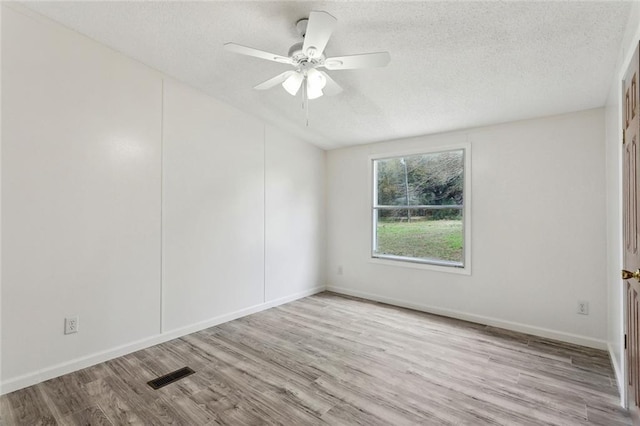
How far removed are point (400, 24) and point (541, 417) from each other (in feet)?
9.05

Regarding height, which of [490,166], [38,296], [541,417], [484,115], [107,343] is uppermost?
[484,115]

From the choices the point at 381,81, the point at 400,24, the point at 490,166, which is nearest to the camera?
the point at 400,24

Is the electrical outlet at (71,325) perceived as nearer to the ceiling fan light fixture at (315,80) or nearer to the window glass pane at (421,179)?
the ceiling fan light fixture at (315,80)

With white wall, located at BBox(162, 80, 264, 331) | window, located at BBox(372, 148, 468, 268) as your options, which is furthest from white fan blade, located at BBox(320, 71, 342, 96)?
window, located at BBox(372, 148, 468, 268)

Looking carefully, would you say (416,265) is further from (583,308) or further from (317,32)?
(317,32)

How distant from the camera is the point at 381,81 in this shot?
280 cm

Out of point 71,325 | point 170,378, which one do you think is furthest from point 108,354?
point 170,378

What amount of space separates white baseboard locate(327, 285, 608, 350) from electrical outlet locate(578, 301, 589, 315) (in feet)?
0.77

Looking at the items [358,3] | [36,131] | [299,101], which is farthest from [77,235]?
[358,3]

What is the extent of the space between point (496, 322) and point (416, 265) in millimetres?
1100

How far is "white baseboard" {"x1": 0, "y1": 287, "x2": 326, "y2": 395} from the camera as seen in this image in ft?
7.13

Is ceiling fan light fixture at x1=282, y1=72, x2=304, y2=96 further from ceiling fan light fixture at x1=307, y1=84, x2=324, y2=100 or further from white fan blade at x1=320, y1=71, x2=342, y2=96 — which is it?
white fan blade at x1=320, y1=71, x2=342, y2=96

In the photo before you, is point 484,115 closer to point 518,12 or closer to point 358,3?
point 518,12

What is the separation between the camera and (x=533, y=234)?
3.20 m
